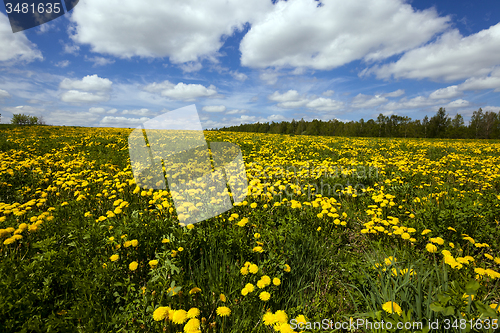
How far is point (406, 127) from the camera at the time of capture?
68.1m

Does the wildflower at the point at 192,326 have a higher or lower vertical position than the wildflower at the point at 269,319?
higher

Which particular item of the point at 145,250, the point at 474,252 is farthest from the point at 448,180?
the point at 145,250

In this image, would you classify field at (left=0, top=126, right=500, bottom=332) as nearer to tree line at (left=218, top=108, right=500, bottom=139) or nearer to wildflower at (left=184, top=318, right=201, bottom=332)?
wildflower at (left=184, top=318, right=201, bottom=332)

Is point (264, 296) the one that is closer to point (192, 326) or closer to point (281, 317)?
point (281, 317)

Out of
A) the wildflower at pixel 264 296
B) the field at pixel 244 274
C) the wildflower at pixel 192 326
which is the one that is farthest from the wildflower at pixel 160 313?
the wildflower at pixel 264 296

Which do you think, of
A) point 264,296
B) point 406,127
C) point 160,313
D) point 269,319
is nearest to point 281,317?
point 269,319

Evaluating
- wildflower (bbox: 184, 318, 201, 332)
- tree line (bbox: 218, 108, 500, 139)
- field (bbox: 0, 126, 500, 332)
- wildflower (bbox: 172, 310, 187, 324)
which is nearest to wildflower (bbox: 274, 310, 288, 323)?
field (bbox: 0, 126, 500, 332)

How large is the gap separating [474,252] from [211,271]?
4.01 m

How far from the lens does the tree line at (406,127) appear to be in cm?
5866

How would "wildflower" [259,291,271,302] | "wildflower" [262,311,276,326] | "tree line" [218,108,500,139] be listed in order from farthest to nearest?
1. "tree line" [218,108,500,139]
2. "wildflower" [259,291,271,302]
3. "wildflower" [262,311,276,326]

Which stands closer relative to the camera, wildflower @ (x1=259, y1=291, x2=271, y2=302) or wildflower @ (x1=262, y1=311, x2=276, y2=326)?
wildflower @ (x1=262, y1=311, x2=276, y2=326)

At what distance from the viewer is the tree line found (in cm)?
5866

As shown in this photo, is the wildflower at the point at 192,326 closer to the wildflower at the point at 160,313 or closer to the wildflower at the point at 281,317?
the wildflower at the point at 160,313

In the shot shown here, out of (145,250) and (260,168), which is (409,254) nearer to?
(145,250)
